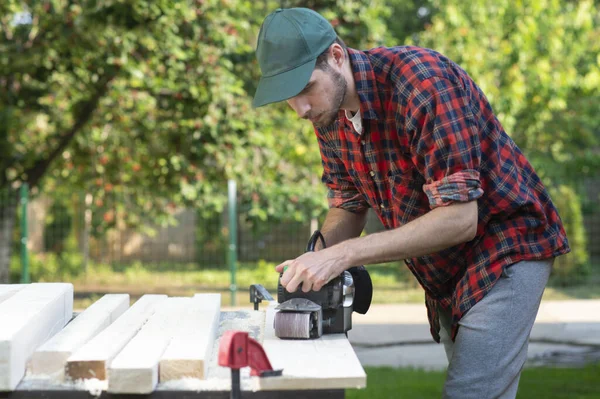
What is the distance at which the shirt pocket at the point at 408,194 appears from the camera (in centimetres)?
211

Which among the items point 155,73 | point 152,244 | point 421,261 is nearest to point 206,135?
point 155,73

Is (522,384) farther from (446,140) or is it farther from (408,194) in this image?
(446,140)

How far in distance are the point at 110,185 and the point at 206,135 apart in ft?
6.95

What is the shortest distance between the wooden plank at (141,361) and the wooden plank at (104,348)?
21 mm

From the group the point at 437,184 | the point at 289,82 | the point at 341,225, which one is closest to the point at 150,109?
the point at 341,225

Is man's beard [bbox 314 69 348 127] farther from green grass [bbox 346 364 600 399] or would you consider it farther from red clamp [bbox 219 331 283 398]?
green grass [bbox 346 364 600 399]

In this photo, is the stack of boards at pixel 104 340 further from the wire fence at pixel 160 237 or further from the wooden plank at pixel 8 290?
the wire fence at pixel 160 237

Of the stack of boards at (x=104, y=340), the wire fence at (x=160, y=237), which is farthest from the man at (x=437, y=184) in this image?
the wire fence at (x=160, y=237)

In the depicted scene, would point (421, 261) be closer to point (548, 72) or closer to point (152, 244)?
point (548, 72)

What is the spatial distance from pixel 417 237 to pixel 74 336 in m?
0.82

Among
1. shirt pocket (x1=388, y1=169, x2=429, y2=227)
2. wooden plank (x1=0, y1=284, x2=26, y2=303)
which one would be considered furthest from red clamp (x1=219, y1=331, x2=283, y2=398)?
wooden plank (x1=0, y1=284, x2=26, y2=303)

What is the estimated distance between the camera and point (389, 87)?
6.80 feet

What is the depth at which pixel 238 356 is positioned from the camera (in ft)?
4.72

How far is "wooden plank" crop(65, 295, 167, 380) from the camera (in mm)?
1542
